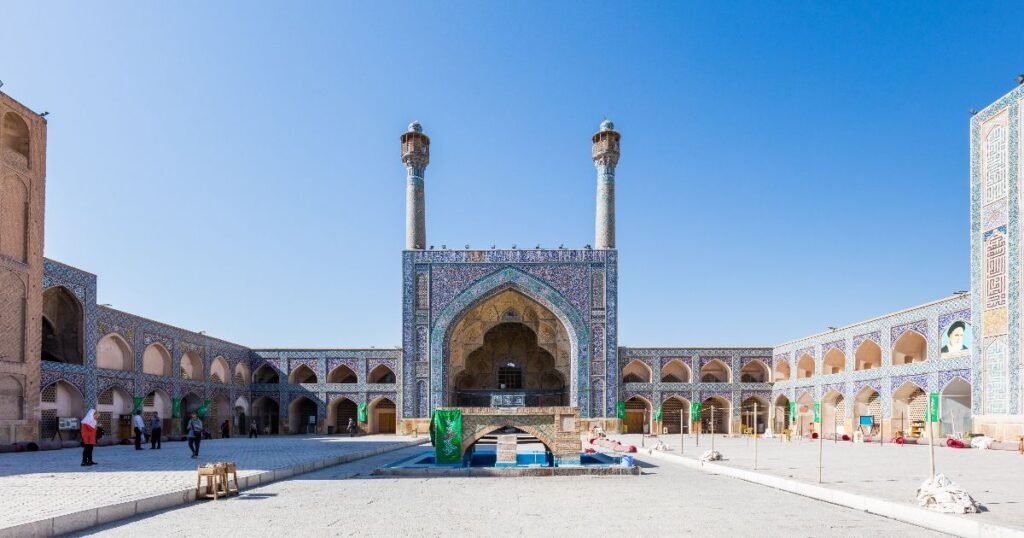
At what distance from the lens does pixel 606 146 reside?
3169cm

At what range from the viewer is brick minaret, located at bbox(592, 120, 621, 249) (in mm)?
31406

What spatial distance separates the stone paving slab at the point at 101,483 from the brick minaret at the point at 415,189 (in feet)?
50.8

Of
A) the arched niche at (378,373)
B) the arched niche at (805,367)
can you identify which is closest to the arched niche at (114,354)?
the arched niche at (378,373)

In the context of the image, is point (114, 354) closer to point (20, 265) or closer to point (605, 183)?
point (20, 265)

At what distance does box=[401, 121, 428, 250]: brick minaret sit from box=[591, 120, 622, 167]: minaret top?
6.86 m

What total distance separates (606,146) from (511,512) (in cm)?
2501

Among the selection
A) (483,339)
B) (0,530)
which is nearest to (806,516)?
(0,530)

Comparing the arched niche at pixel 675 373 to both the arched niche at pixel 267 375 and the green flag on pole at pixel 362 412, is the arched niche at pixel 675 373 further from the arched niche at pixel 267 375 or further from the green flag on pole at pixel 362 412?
the arched niche at pixel 267 375

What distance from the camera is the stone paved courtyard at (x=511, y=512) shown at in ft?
22.7

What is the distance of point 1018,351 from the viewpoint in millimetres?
19016

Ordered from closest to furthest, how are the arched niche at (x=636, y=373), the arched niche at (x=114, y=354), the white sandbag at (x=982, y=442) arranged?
the white sandbag at (x=982, y=442) < the arched niche at (x=114, y=354) < the arched niche at (x=636, y=373)

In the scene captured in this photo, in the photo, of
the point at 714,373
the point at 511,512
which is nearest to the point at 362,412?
the point at 714,373

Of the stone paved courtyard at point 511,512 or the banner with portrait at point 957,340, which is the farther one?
the banner with portrait at point 957,340

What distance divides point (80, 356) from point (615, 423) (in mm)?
18251
